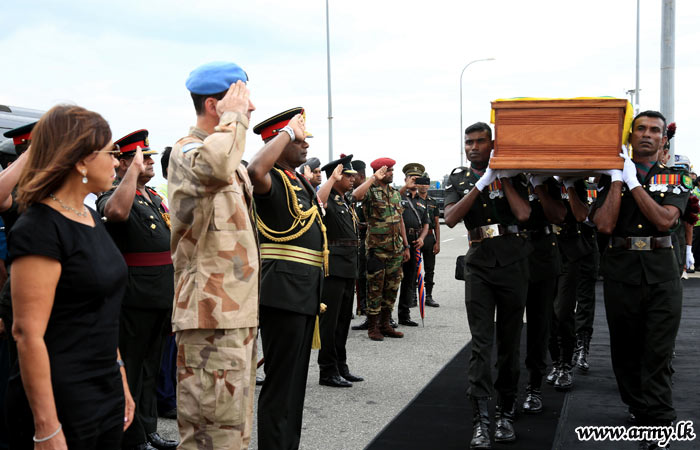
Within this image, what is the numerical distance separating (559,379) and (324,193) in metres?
2.73

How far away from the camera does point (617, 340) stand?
191 inches

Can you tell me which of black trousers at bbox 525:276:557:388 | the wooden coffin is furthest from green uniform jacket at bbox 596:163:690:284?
black trousers at bbox 525:276:557:388

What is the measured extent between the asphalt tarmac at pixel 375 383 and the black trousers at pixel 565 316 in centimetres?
109

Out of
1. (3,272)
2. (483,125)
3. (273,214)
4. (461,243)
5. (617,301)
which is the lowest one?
(461,243)

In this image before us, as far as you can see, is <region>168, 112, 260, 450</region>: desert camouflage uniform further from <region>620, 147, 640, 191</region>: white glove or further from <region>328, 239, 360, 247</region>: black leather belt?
<region>328, 239, 360, 247</region>: black leather belt

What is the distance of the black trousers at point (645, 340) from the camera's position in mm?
4516

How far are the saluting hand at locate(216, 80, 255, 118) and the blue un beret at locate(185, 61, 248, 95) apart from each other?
7 cm

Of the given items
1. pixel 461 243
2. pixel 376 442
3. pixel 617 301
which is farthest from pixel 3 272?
pixel 461 243

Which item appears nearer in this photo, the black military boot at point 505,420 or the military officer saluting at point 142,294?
the military officer saluting at point 142,294

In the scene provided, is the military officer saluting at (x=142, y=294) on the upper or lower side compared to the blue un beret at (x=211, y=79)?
lower

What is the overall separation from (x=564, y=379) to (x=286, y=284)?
11.5 feet

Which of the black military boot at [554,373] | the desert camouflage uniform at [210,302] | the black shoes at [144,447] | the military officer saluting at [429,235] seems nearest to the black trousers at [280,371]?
the desert camouflage uniform at [210,302]

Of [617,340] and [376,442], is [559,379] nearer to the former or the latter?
[617,340]

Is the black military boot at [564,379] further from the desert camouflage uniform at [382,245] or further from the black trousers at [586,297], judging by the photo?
the desert camouflage uniform at [382,245]
